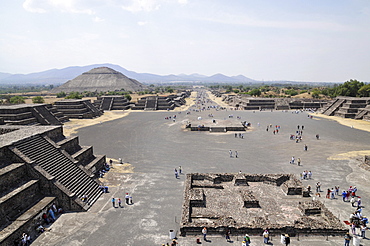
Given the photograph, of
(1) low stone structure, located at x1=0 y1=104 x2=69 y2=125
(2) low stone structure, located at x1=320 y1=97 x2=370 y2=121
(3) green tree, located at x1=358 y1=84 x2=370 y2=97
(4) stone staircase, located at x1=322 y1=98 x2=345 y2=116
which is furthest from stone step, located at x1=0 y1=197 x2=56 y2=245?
(3) green tree, located at x1=358 y1=84 x2=370 y2=97

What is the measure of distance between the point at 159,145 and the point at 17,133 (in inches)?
723

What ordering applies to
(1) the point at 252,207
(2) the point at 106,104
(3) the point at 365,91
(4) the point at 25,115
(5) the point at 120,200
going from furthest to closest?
(2) the point at 106,104, (3) the point at 365,91, (4) the point at 25,115, (5) the point at 120,200, (1) the point at 252,207

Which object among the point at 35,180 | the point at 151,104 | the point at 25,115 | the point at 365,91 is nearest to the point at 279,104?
the point at 365,91

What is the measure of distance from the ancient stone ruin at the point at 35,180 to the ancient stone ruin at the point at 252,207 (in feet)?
26.9

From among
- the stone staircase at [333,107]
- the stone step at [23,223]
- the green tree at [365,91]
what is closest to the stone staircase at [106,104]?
the stone step at [23,223]

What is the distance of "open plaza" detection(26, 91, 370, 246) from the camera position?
1421 cm

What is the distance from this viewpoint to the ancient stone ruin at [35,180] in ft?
46.7

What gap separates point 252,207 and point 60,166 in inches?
615

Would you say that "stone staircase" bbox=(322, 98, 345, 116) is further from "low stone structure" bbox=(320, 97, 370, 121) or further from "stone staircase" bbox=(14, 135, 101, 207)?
"stone staircase" bbox=(14, 135, 101, 207)

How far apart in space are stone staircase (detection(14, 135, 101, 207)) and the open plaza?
1.44 metres

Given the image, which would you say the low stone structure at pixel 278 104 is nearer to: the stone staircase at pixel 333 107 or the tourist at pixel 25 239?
the stone staircase at pixel 333 107

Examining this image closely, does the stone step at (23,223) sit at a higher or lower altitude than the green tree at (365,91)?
lower

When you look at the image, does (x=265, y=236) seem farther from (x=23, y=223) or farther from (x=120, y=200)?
(x=23, y=223)

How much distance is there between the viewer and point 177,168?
25.4 metres
